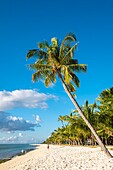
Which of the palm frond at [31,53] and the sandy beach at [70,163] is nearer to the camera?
the sandy beach at [70,163]

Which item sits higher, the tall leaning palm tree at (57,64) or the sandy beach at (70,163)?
the tall leaning palm tree at (57,64)

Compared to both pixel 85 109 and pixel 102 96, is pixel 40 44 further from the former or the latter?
pixel 85 109

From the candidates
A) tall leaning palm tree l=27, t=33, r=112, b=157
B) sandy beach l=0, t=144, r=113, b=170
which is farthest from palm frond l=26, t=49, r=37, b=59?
sandy beach l=0, t=144, r=113, b=170

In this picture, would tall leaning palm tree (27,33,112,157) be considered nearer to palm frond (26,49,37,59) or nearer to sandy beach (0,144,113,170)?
palm frond (26,49,37,59)

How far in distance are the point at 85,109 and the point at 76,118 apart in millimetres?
9752

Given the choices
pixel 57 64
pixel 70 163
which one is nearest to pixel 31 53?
pixel 57 64

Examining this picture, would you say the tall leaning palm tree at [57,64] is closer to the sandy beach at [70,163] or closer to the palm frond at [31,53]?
the palm frond at [31,53]

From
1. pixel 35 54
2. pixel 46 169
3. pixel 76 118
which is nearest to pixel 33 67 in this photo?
pixel 35 54

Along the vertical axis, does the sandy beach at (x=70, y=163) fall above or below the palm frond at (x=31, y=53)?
below

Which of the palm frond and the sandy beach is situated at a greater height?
the palm frond

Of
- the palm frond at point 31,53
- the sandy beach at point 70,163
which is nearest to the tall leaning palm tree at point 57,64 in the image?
the palm frond at point 31,53

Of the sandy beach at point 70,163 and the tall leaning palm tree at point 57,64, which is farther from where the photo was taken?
the tall leaning palm tree at point 57,64

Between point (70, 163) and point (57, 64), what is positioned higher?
point (57, 64)

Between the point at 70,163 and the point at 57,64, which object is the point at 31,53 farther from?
the point at 70,163
